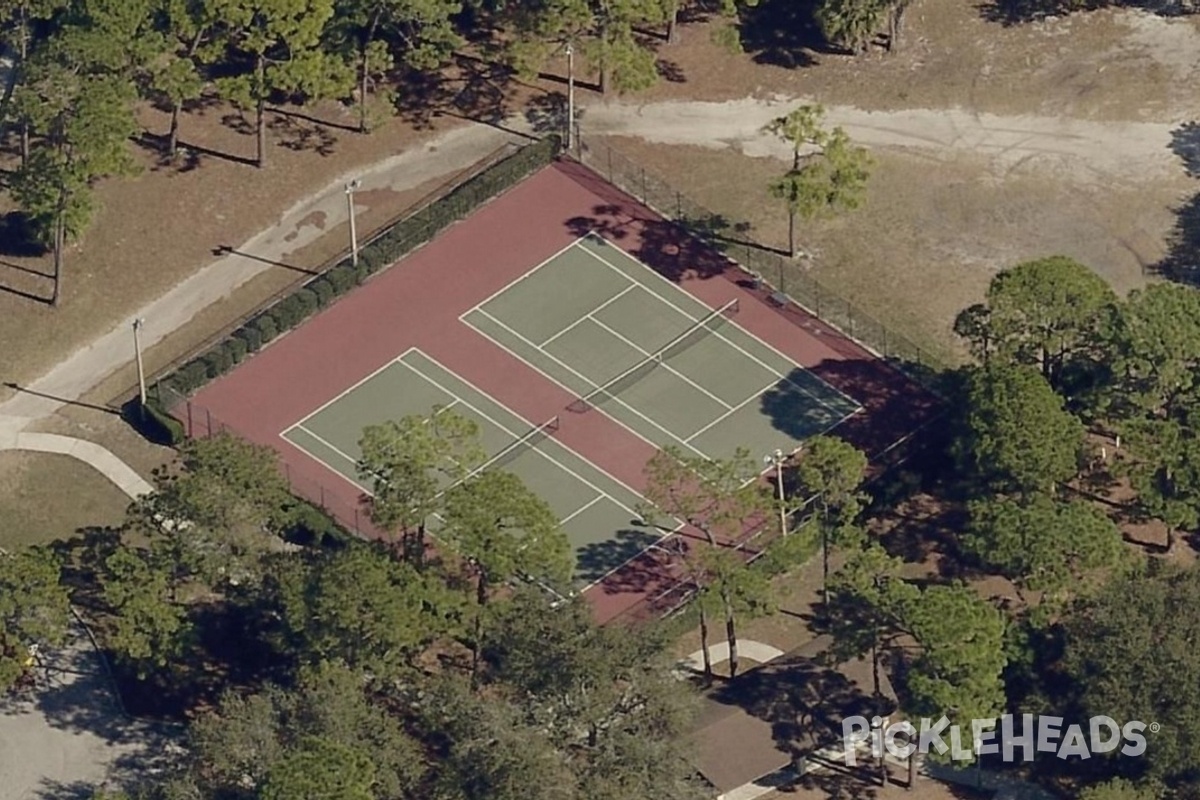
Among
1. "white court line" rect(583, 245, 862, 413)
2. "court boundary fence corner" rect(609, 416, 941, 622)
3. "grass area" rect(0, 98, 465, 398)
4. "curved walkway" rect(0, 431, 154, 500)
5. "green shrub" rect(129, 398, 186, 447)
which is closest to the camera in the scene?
"court boundary fence corner" rect(609, 416, 941, 622)

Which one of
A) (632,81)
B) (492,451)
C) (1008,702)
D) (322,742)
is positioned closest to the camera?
(322,742)

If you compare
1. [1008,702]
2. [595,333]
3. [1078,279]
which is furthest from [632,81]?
[1008,702]

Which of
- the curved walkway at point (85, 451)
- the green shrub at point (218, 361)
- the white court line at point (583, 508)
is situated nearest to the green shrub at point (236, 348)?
the green shrub at point (218, 361)

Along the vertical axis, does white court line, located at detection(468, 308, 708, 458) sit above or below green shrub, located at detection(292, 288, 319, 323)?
below

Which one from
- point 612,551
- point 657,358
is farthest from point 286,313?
point 612,551

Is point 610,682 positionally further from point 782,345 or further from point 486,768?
point 782,345

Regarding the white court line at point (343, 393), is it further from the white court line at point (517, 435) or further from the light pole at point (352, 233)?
the light pole at point (352, 233)

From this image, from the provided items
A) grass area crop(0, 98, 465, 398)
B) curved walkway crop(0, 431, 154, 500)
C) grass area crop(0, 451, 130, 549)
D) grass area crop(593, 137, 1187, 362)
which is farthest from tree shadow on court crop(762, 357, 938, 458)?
grass area crop(0, 451, 130, 549)

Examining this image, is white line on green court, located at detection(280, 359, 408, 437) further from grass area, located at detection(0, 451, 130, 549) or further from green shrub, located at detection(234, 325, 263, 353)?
grass area, located at detection(0, 451, 130, 549)
